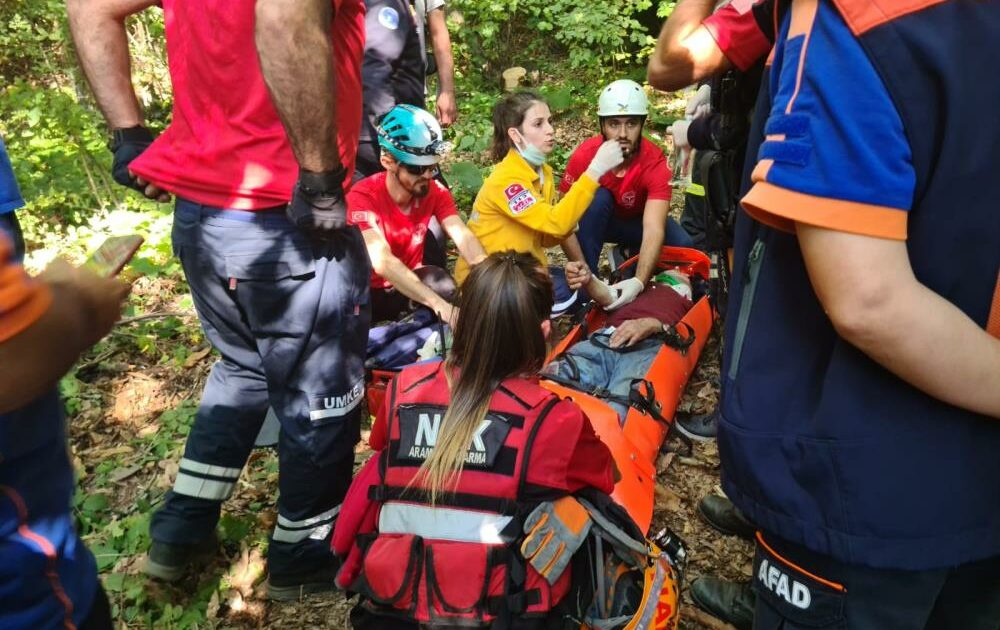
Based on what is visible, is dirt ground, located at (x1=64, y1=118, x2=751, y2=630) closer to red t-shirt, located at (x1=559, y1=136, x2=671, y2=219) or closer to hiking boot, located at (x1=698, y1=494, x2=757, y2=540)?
hiking boot, located at (x1=698, y1=494, x2=757, y2=540)

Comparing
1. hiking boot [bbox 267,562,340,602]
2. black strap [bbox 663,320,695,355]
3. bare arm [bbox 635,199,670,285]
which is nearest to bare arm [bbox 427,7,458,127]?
bare arm [bbox 635,199,670,285]

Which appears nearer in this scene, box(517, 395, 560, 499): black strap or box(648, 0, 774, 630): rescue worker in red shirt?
box(648, 0, 774, 630): rescue worker in red shirt

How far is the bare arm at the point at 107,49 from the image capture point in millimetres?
2395

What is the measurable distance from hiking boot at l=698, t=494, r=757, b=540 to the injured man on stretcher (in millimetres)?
510

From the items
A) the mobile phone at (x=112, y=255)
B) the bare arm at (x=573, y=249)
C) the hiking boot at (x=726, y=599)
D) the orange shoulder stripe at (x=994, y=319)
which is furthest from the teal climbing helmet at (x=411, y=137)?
the orange shoulder stripe at (x=994, y=319)

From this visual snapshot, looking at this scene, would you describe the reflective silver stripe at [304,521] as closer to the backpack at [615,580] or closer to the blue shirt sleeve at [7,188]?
the backpack at [615,580]

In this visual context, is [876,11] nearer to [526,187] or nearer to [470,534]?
[470,534]

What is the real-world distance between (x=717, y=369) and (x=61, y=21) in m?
9.32

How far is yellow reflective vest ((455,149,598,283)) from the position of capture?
403 cm

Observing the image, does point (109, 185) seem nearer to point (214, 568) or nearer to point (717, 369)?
point (214, 568)

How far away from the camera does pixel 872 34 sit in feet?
3.00

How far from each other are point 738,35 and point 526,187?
2.49 meters

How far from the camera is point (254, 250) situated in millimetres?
2248

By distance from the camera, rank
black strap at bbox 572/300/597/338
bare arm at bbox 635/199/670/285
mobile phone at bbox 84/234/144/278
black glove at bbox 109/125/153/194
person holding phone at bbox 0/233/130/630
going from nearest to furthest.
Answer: person holding phone at bbox 0/233/130/630, mobile phone at bbox 84/234/144/278, black glove at bbox 109/125/153/194, black strap at bbox 572/300/597/338, bare arm at bbox 635/199/670/285
